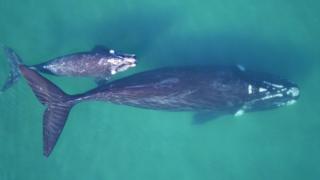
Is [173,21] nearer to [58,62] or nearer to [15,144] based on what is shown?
[58,62]

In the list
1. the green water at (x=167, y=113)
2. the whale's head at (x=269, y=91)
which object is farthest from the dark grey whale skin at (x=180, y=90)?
the green water at (x=167, y=113)

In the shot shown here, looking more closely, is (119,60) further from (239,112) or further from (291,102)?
(291,102)

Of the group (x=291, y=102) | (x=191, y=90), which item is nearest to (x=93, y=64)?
(x=191, y=90)

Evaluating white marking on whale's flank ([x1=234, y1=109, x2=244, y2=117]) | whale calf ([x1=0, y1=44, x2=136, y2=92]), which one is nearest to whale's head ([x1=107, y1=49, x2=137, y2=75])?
whale calf ([x1=0, y1=44, x2=136, y2=92])

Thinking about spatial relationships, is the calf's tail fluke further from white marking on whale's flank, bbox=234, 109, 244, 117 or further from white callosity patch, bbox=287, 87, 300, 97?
white callosity patch, bbox=287, 87, 300, 97

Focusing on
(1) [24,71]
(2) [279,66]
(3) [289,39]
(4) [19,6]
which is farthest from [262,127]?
(4) [19,6]

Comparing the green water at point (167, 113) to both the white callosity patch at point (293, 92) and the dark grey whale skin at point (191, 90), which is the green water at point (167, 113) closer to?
the white callosity patch at point (293, 92)

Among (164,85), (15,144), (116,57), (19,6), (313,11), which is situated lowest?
(15,144)
